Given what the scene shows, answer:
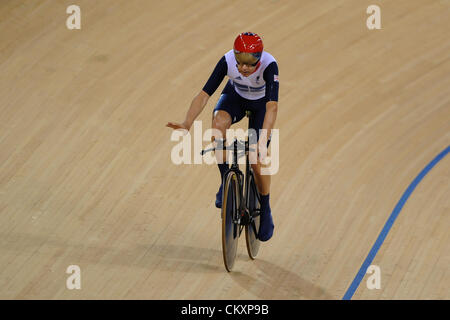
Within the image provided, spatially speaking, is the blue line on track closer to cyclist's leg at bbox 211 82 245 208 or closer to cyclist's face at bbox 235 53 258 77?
cyclist's leg at bbox 211 82 245 208

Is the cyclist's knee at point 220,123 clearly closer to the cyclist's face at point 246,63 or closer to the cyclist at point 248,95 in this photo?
the cyclist at point 248,95

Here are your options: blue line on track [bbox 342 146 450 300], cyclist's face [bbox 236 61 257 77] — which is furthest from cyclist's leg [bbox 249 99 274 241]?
blue line on track [bbox 342 146 450 300]

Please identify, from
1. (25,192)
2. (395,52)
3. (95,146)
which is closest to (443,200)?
(395,52)

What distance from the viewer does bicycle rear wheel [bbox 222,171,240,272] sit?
13.3 feet

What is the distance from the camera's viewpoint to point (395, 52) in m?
6.65

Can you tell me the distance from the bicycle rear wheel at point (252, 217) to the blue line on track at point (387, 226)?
633 millimetres

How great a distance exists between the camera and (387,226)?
4.86 metres

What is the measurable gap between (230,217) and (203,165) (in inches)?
49.8

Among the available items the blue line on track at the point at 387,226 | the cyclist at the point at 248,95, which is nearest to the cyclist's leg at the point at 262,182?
the cyclist at the point at 248,95

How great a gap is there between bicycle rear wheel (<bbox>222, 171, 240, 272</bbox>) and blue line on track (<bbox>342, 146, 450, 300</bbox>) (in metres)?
0.69

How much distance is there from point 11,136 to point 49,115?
1.22ft

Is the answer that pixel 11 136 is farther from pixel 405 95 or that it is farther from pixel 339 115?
pixel 405 95

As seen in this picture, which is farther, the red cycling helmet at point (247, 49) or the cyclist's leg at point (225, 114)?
the cyclist's leg at point (225, 114)

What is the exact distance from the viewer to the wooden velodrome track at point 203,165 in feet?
14.6
